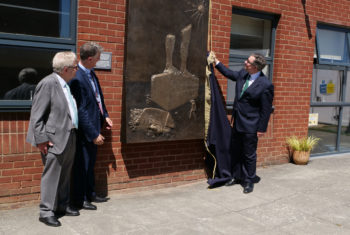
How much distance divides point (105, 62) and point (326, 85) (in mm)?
5189

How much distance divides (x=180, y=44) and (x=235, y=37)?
1.61 m

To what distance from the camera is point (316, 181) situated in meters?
6.23

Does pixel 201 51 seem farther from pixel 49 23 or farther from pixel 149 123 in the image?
pixel 49 23

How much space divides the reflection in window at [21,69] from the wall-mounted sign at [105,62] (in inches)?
21.5

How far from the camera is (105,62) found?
4883 millimetres

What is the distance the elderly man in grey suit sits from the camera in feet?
12.6

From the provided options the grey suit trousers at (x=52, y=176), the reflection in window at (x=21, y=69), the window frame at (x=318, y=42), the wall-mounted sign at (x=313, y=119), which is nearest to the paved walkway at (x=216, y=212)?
the grey suit trousers at (x=52, y=176)

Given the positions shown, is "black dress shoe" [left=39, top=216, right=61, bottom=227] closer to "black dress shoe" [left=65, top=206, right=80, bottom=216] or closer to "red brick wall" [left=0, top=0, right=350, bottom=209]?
"black dress shoe" [left=65, top=206, right=80, bottom=216]

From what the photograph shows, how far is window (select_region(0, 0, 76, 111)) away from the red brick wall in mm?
155

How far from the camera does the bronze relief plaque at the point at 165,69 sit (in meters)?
4.91

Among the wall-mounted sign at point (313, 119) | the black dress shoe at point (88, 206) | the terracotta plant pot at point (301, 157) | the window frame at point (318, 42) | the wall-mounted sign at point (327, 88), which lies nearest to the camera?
the black dress shoe at point (88, 206)

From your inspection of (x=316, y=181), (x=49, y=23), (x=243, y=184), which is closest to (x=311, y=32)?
(x=316, y=181)

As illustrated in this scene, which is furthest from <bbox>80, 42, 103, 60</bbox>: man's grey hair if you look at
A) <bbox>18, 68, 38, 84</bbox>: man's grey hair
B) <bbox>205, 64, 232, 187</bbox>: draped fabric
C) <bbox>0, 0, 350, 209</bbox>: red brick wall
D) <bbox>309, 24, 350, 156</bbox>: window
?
<bbox>309, 24, 350, 156</bbox>: window

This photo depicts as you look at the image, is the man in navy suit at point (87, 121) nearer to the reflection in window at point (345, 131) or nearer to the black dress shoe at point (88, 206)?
the black dress shoe at point (88, 206)
